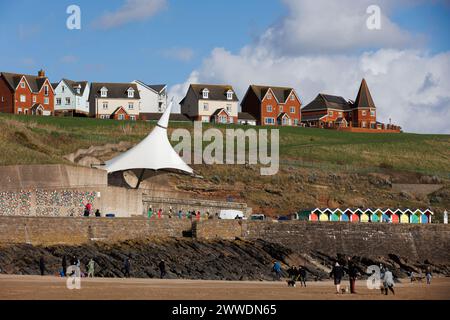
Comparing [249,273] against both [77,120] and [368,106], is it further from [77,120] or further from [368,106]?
[368,106]

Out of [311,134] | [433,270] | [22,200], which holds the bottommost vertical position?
[433,270]

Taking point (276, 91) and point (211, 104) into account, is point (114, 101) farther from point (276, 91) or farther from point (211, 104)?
point (276, 91)

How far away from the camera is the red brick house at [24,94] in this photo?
10038 centimetres

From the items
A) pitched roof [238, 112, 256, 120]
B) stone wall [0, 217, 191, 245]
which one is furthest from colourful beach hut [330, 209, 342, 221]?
pitched roof [238, 112, 256, 120]

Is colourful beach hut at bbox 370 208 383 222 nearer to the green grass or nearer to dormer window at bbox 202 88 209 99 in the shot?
the green grass

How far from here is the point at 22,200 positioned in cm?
4916

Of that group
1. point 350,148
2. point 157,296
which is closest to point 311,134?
point 350,148

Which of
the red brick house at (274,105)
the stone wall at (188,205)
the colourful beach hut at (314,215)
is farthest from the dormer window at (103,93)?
the colourful beach hut at (314,215)

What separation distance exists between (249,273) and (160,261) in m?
4.39

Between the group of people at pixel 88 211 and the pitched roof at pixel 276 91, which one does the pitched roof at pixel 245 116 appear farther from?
the group of people at pixel 88 211

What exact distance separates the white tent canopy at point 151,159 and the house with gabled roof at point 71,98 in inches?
1735

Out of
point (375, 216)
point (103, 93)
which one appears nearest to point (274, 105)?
point (103, 93)

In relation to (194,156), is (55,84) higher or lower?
higher

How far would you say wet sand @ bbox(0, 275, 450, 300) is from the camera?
28516 mm
